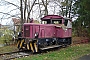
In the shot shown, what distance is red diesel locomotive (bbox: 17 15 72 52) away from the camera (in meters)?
14.9

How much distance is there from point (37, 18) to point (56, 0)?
9886 millimetres

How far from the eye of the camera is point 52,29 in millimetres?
17297

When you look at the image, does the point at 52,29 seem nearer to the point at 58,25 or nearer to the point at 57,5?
the point at 58,25

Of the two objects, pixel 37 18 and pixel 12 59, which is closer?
pixel 12 59

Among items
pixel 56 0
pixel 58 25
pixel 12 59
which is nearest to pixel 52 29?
pixel 58 25

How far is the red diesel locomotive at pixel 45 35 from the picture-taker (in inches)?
587

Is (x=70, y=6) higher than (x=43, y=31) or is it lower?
higher

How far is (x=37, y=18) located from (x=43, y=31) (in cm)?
1606

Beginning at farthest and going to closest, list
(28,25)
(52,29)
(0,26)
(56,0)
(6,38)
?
(56,0) < (0,26) < (6,38) < (52,29) < (28,25)

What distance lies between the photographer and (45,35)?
16312mm

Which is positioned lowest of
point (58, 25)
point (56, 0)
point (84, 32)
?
point (84, 32)

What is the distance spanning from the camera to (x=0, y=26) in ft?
91.2

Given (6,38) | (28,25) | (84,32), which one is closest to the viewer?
(28,25)

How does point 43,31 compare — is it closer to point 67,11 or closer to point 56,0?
point 67,11
